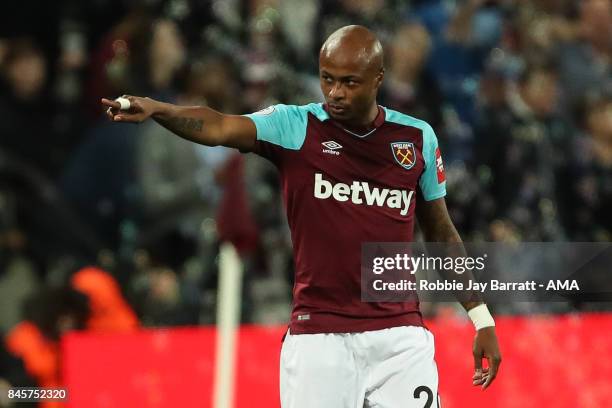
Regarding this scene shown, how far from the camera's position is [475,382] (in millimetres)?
5191

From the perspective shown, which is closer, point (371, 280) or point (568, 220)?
point (371, 280)

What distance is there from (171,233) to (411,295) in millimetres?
4032

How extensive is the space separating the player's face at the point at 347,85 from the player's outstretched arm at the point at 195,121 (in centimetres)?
32

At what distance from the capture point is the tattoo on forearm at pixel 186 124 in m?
4.76

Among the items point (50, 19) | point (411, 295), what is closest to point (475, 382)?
point (411, 295)

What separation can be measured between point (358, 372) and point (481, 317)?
636mm

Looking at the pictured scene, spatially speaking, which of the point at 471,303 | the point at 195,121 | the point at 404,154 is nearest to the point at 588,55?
the point at 471,303

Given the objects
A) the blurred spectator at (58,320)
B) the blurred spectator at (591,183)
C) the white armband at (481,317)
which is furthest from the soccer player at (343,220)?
the blurred spectator at (591,183)

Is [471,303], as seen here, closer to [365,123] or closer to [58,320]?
[365,123]

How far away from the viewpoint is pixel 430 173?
17.3 feet

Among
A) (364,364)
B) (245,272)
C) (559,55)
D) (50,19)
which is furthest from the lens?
(559,55)

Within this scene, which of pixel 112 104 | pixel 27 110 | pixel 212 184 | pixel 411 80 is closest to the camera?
pixel 112 104

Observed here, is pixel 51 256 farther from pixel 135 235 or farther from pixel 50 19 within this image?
pixel 50 19

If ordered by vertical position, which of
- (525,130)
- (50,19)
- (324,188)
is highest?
(50,19)
